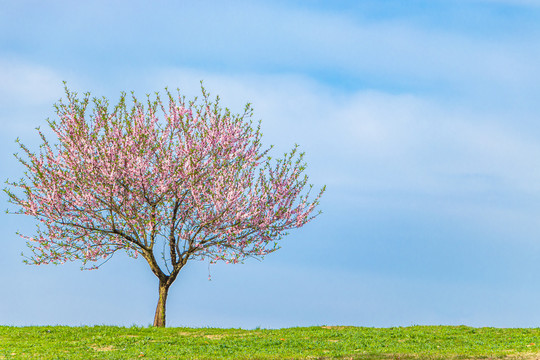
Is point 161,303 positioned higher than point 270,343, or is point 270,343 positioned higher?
point 161,303

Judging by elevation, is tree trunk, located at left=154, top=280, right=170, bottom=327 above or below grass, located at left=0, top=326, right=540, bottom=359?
above

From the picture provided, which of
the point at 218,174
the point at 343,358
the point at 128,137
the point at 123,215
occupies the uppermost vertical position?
the point at 128,137

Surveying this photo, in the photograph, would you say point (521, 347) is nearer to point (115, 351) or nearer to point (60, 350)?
point (115, 351)

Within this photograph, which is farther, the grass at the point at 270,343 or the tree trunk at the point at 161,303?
the tree trunk at the point at 161,303

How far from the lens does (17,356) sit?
67.2 feet

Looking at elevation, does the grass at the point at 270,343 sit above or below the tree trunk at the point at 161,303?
below

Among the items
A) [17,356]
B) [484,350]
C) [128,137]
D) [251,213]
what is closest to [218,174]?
[251,213]

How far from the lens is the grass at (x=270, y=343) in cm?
1953

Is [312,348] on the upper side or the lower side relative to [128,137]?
lower

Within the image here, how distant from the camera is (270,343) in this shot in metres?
21.8

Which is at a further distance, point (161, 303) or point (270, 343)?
point (161, 303)

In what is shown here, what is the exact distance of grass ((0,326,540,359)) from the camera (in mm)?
19531

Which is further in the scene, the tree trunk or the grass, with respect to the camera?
the tree trunk

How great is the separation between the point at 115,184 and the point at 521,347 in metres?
17.2
